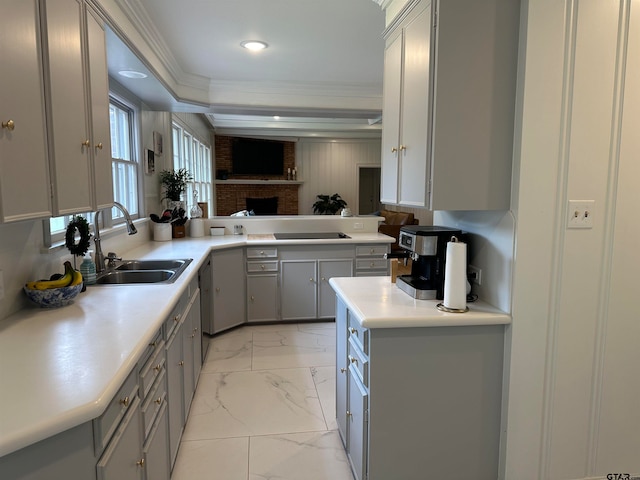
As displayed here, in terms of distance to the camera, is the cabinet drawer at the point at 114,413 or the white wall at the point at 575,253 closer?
the cabinet drawer at the point at 114,413

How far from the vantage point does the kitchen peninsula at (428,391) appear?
1.76 m

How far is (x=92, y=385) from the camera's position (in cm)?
113

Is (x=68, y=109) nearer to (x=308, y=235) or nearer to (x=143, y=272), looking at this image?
(x=143, y=272)

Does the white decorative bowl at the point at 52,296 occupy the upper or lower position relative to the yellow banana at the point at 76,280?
lower

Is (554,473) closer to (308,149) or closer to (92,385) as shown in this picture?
(92,385)

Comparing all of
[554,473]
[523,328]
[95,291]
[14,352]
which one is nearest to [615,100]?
[523,328]

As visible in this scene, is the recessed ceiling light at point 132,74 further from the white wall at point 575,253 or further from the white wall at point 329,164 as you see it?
the white wall at point 329,164

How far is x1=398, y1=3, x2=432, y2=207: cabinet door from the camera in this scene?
179cm

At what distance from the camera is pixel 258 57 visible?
12.3ft

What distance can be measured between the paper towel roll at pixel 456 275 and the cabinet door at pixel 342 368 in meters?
0.56

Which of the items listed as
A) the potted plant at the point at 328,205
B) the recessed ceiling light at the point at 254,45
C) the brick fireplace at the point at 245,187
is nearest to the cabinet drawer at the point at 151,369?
the recessed ceiling light at the point at 254,45

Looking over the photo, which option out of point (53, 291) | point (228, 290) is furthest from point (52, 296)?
point (228, 290)

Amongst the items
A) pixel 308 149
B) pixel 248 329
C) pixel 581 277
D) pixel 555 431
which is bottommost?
pixel 248 329

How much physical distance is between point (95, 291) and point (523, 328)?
207 centimetres
